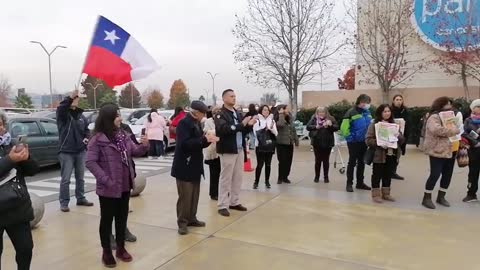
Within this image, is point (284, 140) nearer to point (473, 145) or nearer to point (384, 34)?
point (473, 145)

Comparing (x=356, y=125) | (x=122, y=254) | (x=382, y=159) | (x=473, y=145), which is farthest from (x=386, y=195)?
(x=122, y=254)

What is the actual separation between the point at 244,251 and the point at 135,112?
15.0 m

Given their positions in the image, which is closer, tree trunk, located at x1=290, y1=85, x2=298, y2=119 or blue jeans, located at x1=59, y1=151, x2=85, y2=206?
blue jeans, located at x1=59, y1=151, x2=85, y2=206

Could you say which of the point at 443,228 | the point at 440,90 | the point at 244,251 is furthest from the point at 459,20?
the point at 244,251

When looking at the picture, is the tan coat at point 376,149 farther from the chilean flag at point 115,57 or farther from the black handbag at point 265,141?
the chilean flag at point 115,57

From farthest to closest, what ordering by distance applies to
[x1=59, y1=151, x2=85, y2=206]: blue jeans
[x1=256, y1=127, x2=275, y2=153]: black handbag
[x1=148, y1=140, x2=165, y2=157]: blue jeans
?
[x1=148, y1=140, x2=165, y2=157]: blue jeans → [x1=256, y1=127, x2=275, y2=153]: black handbag → [x1=59, y1=151, x2=85, y2=206]: blue jeans

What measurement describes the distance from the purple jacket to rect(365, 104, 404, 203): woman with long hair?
4258mm

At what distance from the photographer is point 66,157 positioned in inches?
240

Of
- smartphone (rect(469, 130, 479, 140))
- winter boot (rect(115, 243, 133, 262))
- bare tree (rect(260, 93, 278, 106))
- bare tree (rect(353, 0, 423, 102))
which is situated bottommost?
winter boot (rect(115, 243, 133, 262))

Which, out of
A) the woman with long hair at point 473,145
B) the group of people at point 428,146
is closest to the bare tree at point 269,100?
the group of people at point 428,146

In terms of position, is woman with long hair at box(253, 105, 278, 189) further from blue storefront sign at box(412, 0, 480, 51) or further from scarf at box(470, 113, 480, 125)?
blue storefront sign at box(412, 0, 480, 51)

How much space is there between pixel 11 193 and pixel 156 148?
9991 millimetres

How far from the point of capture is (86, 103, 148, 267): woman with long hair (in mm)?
3920

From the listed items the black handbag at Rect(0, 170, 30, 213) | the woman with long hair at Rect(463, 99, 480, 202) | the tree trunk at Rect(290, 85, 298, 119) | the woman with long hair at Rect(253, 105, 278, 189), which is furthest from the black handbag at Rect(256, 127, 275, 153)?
the tree trunk at Rect(290, 85, 298, 119)
